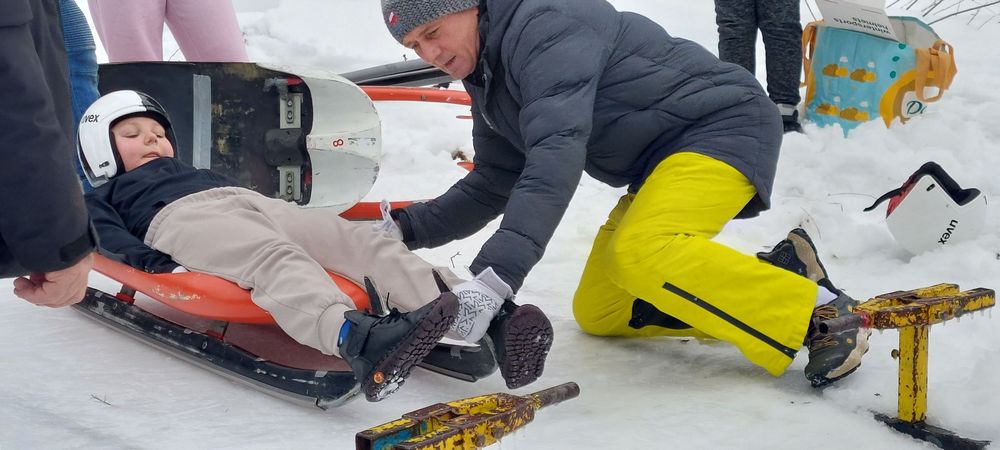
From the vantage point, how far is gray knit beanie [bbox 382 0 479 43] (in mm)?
2213

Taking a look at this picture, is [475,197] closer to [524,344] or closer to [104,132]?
[524,344]

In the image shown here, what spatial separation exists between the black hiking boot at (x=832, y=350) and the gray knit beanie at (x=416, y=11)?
106 cm

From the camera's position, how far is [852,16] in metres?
4.35

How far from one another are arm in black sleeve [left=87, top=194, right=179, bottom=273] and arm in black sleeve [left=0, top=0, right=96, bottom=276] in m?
1.06

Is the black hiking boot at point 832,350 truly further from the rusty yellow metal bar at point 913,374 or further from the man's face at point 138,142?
the man's face at point 138,142

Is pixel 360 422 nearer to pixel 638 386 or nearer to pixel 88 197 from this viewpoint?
pixel 638 386

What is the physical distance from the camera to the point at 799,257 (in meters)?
2.58

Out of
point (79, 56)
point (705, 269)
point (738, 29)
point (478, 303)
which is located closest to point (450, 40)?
point (478, 303)

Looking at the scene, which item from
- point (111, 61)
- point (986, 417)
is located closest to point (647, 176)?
point (986, 417)

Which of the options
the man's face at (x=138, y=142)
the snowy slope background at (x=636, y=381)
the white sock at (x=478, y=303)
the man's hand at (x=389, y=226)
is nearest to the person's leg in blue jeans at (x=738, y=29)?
the snowy slope background at (x=636, y=381)

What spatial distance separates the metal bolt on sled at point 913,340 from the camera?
1889 millimetres

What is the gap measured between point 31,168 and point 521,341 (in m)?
0.96

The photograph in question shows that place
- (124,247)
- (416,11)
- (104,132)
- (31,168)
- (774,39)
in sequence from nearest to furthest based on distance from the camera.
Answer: (31,168)
(416,11)
(124,247)
(104,132)
(774,39)

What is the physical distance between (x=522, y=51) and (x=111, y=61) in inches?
86.0
